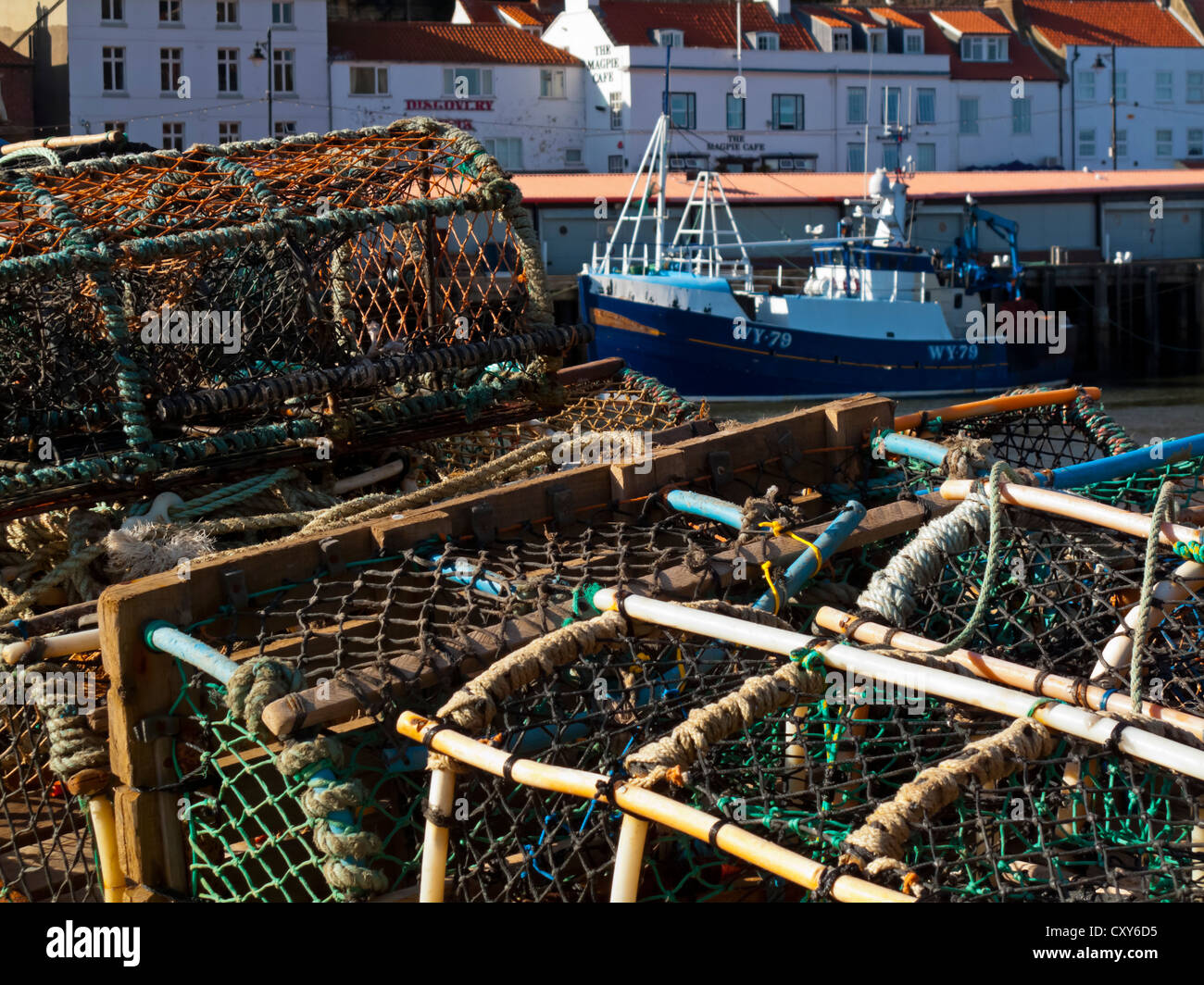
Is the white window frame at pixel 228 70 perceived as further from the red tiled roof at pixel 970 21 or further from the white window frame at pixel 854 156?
the red tiled roof at pixel 970 21

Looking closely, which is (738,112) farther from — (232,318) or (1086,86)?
(232,318)

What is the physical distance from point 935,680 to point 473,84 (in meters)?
28.7

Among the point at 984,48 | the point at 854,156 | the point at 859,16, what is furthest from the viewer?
the point at 984,48

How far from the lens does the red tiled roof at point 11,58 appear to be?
2532 cm

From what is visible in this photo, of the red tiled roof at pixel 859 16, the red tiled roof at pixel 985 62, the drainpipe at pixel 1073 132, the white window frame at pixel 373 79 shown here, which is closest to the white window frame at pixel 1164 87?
the drainpipe at pixel 1073 132

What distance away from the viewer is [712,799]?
71.6 inches

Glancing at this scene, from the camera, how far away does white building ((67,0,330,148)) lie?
2580cm

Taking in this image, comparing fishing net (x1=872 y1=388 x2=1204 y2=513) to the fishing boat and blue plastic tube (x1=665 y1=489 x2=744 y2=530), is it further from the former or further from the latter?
the fishing boat

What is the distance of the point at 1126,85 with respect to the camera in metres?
34.1

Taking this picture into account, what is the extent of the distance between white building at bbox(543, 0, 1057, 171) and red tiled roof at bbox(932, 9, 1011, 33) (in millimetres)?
85

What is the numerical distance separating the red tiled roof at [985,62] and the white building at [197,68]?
14.2 meters

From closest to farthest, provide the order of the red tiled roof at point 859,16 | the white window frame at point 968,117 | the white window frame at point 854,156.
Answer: the white window frame at point 854,156 → the red tiled roof at point 859,16 → the white window frame at point 968,117

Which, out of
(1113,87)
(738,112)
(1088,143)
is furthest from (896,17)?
(1113,87)
